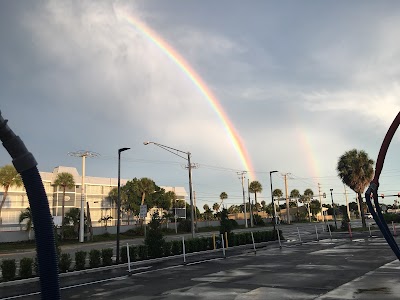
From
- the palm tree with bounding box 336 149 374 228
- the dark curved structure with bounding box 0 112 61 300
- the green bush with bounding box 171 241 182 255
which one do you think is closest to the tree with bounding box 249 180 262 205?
the palm tree with bounding box 336 149 374 228

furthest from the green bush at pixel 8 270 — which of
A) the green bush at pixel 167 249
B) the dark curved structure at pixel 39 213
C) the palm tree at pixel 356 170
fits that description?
the palm tree at pixel 356 170

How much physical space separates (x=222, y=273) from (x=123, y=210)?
3187 inches

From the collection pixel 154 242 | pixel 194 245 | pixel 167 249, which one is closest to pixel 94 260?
pixel 154 242

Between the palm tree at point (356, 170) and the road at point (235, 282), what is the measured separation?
113ft

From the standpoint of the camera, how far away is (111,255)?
20.0 m

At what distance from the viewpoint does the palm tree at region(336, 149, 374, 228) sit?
167 ft

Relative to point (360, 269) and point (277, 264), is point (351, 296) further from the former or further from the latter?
point (277, 264)

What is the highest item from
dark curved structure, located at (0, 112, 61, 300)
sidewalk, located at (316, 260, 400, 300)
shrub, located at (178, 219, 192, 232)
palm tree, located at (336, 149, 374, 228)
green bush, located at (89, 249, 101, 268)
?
palm tree, located at (336, 149, 374, 228)

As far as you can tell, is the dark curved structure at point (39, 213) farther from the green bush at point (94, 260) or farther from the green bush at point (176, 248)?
the green bush at point (176, 248)

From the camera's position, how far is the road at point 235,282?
10.9 metres

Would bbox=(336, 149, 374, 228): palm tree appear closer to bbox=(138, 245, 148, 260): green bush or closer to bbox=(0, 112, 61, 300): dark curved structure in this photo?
bbox=(138, 245, 148, 260): green bush

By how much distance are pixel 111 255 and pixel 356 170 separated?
135 feet

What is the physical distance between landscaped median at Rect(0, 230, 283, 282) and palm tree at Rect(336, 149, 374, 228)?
73.1ft

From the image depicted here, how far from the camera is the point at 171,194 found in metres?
93.4
